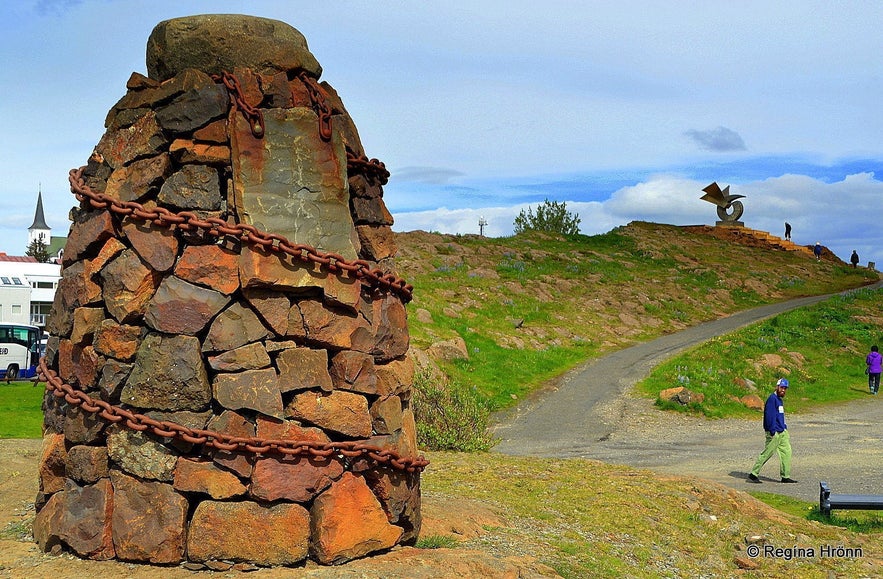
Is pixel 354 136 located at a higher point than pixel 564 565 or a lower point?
higher

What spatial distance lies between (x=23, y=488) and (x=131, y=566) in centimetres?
333

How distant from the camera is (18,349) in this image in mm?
31078

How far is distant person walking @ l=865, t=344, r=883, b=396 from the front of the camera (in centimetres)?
2284

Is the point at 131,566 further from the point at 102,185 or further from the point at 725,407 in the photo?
the point at 725,407

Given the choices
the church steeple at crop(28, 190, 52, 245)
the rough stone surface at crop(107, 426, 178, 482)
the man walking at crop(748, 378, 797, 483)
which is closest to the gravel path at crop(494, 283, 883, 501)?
the man walking at crop(748, 378, 797, 483)

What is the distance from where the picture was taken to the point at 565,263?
37000 mm

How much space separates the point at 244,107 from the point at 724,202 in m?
51.4

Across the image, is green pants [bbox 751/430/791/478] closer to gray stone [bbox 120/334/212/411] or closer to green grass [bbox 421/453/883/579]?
green grass [bbox 421/453/883/579]

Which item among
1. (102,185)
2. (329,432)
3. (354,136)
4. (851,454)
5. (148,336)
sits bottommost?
(851,454)

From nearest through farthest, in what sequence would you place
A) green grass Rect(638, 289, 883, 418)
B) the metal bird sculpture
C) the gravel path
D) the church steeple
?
the gravel path < green grass Rect(638, 289, 883, 418) < the metal bird sculpture < the church steeple

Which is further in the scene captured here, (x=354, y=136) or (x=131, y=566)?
(x=354, y=136)

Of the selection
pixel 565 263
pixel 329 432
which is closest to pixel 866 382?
pixel 565 263

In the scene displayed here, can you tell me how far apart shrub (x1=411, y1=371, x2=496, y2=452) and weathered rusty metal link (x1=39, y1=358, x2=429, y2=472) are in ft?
22.6

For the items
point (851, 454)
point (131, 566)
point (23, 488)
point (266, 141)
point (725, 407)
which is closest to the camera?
point (131, 566)
